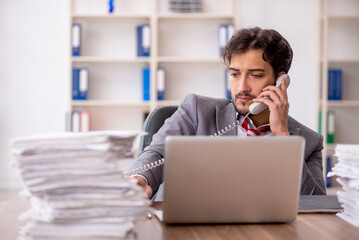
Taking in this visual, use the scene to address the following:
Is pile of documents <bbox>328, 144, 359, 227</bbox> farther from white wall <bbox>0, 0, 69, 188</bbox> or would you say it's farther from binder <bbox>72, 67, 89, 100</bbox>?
white wall <bbox>0, 0, 69, 188</bbox>

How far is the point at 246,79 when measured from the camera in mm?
2105

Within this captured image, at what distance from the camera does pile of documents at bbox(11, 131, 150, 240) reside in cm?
90

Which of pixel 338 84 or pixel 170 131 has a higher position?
pixel 338 84

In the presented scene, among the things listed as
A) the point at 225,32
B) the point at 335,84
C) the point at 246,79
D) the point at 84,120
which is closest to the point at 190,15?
the point at 225,32

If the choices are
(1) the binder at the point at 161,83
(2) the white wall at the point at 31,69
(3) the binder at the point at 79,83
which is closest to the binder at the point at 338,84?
(1) the binder at the point at 161,83

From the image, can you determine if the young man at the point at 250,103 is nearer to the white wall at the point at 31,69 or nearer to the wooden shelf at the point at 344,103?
the wooden shelf at the point at 344,103

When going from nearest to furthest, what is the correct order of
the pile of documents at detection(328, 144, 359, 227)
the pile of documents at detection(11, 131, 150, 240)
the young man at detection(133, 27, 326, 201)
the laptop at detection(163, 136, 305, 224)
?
1. the pile of documents at detection(11, 131, 150, 240)
2. the laptop at detection(163, 136, 305, 224)
3. the pile of documents at detection(328, 144, 359, 227)
4. the young man at detection(133, 27, 326, 201)

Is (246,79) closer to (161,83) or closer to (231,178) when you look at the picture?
(231,178)

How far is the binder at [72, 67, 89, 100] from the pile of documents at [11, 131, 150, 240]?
12.6ft

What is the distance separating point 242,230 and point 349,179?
36 cm

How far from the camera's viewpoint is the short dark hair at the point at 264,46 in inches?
85.9

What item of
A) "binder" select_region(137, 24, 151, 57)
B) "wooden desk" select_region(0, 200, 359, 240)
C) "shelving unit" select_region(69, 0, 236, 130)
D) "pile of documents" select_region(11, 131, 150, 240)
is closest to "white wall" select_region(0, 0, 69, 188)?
"shelving unit" select_region(69, 0, 236, 130)

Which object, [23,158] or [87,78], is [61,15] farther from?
[23,158]

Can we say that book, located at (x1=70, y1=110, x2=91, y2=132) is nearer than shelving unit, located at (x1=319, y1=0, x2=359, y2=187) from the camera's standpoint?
Yes
